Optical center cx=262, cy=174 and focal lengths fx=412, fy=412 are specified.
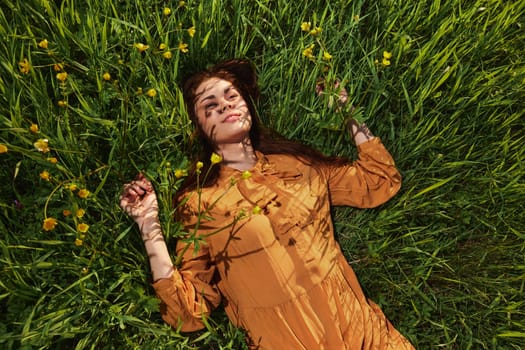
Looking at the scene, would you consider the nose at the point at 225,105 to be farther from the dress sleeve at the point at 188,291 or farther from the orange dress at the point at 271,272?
the dress sleeve at the point at 188,291

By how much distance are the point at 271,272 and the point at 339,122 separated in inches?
36.4

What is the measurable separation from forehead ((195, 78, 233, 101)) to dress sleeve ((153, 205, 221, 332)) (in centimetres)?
74

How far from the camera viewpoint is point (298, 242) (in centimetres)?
201

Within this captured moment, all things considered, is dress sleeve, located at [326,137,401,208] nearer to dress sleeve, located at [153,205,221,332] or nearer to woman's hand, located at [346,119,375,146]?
woman's hand, located at [346,119,375,146]

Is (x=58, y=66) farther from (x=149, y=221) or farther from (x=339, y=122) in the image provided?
(x=339, y=122)

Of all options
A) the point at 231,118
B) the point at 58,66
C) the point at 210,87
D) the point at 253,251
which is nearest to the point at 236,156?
the point at 231,118

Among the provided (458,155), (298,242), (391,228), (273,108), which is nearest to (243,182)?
(298,242)

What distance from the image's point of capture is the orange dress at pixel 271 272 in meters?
1.97

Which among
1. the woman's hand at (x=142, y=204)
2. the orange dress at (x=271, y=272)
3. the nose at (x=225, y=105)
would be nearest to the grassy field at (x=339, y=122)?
the woman's hand at (x=142, y=204)

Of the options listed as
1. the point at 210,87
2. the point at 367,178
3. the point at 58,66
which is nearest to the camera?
the point at 58,66

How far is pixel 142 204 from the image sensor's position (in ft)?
6.73

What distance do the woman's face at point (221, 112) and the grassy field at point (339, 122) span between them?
0.67ft

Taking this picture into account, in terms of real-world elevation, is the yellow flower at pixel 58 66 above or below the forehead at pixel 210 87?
above

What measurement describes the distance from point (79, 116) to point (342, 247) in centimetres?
165
